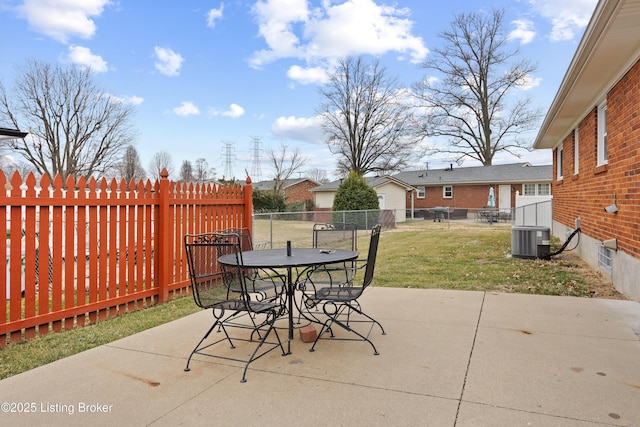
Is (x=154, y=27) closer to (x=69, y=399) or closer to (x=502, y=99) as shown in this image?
(x=69, y=399)

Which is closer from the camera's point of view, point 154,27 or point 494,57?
point 154,27

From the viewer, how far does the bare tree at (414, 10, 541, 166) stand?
1331 inches

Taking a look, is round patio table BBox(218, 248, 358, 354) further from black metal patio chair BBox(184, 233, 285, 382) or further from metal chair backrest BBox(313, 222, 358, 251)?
metal chair backrest BBox(313, 222, 358, 251)

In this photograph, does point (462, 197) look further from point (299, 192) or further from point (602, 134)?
point (602, 134)

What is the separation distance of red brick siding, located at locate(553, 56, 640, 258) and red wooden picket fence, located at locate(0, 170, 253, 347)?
598cm

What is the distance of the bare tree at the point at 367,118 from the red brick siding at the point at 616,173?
2798 centimetres

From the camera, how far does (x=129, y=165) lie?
3734 centimetres

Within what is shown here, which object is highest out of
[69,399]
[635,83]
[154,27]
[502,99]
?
[502,99]

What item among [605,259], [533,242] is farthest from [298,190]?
[605,259]

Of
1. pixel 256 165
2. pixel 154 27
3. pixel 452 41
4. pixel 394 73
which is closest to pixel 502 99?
pixel 452 41

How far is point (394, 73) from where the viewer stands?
36094 millimetres

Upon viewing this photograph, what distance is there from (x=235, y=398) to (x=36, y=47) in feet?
98.2

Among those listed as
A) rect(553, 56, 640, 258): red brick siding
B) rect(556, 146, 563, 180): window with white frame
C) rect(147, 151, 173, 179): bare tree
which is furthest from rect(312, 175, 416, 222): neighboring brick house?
rect(147, 151, 173, 179): bare tree

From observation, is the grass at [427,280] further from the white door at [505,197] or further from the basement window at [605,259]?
the white door at [505,197]
